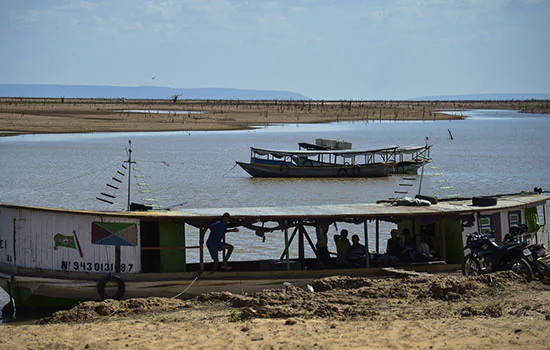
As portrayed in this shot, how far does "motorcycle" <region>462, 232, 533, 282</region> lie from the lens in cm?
1354

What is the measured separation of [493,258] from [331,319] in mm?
3960

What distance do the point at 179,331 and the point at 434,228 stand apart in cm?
680

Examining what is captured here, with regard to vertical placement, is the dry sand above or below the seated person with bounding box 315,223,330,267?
below

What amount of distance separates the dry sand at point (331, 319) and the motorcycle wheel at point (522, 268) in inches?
7.6

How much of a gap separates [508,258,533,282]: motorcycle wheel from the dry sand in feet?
0.63

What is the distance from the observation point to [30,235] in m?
13.8

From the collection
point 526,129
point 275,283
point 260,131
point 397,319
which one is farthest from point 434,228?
point 526,129

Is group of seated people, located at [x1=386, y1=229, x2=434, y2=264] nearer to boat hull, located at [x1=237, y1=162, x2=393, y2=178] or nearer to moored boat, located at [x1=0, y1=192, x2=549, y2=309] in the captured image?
moored boat, located at [x1=0, y1=192, x2=549, y2=309]

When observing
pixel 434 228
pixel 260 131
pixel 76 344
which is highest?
pixel 260 131

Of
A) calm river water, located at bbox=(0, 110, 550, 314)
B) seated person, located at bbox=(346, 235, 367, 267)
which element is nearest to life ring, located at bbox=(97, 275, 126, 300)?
calm river water, located at bbox=(0, 110, 550, 314)

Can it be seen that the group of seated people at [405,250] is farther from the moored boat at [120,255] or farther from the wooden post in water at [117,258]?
the wooden post in water at [117,258]

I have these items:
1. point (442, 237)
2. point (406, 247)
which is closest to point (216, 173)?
point (406, 247)

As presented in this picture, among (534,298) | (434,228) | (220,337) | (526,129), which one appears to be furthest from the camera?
(526,129)

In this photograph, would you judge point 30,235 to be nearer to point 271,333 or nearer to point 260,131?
point 271,333
